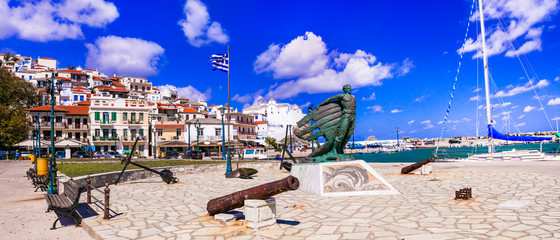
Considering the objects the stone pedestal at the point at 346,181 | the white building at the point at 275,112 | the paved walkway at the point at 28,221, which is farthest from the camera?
the white building at the point at 275,112

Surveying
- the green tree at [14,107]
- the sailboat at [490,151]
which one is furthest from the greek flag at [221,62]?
the green tree at [14,107]

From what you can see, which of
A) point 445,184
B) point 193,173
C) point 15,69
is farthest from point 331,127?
point 15,69

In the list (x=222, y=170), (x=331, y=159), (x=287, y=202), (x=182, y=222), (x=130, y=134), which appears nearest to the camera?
(x=182, y=222)

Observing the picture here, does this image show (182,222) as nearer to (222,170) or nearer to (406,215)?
(406,215)

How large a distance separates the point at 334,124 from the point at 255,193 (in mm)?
6137

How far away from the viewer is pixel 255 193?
20.9 feet

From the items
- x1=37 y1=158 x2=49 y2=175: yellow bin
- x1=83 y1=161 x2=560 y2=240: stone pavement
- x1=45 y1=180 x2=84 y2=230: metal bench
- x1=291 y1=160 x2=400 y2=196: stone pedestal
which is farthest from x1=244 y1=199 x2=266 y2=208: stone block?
x1=37 y1=158 x2=49 y2=175: yellow bin

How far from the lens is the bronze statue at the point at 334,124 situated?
11586 mm

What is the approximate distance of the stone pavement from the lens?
A: 19.2 feet

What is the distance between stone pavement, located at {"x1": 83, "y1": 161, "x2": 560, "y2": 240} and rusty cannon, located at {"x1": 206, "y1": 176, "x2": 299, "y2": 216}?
12.8 inches

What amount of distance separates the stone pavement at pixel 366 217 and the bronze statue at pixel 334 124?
1.90m

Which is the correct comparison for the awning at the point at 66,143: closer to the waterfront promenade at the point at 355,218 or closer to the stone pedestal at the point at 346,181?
the waterfront promenade at the point at 355,218

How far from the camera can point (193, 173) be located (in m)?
20.1

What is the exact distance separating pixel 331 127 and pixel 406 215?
201 inches
